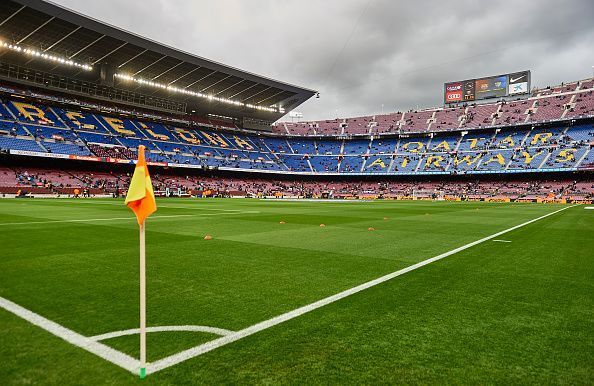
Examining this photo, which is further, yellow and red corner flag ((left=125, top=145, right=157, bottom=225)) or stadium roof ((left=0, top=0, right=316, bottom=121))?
stadium roof ((left=0, top=0, right=316, bottom=121))

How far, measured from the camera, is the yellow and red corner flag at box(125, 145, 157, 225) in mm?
2873

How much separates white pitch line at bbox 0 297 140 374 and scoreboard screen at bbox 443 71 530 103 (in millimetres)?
90200

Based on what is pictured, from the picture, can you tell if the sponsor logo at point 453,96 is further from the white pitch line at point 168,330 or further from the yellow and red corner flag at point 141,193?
the yellow and red corner flag at point 141,193

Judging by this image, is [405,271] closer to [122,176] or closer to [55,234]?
[55,234]

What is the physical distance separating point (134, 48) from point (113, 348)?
56310 mm

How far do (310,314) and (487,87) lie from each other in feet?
293

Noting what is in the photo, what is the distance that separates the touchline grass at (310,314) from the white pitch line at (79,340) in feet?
0.21

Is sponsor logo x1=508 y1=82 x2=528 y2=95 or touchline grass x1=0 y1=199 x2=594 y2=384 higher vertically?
sponsor logo x1=508 y1=82 x2=528 y2=95

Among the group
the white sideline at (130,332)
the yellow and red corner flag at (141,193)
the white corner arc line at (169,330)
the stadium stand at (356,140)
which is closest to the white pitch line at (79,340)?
the white sideline at (130,332)

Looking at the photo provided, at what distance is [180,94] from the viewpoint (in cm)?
6750

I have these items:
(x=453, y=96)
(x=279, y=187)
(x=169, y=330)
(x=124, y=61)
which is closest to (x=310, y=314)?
(x=169, y=330)

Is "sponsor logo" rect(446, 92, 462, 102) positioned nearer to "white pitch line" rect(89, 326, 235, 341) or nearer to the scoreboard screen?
the scoreboard screen

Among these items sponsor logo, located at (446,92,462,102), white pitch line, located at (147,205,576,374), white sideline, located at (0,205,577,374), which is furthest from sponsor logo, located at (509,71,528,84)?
white sideline, located at (0,205,577,374)

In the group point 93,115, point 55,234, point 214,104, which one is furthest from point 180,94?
point 55,234
